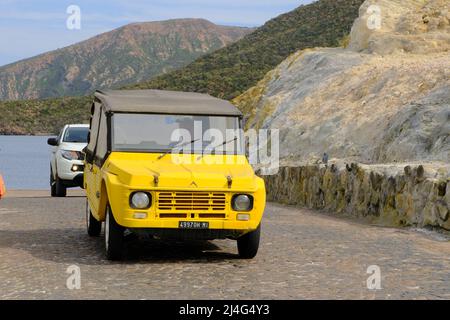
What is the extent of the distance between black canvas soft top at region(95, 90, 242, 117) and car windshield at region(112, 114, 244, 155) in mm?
75

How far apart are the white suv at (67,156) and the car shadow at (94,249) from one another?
8789mm

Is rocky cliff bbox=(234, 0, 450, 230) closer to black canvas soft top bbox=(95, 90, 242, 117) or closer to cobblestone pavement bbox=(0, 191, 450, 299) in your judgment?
cobblestone pavement bbox=(0, 191, 450, 299)

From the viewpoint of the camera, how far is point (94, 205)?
11289mm

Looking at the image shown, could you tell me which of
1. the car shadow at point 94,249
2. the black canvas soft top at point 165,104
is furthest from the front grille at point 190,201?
the black canvas soft top at point 165,104

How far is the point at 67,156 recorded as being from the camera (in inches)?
873

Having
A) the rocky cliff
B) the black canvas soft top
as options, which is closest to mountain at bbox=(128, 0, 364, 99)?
the rocky cliff

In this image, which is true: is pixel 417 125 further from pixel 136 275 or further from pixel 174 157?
pixel 136 275

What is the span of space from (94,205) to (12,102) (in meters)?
134

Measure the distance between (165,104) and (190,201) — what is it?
1879 millimetres

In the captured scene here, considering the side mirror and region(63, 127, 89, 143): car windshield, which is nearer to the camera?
the side mirror

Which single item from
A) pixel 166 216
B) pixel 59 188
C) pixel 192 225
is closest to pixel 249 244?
pixel 192 225

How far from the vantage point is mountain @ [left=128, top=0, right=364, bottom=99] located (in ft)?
273

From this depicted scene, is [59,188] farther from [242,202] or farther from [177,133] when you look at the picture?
[242,202]

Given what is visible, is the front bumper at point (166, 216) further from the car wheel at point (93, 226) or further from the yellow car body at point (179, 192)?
the car wheel at point (93, 226)
